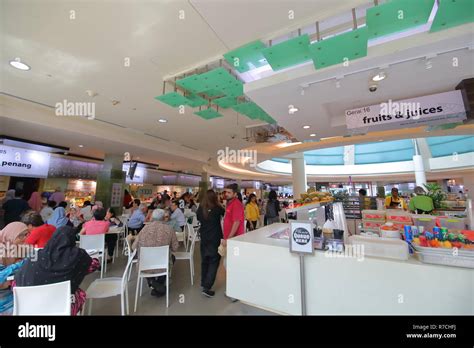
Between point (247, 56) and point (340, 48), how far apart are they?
3.37 feet

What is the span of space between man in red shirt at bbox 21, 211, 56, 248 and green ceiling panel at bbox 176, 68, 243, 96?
8.50 ft

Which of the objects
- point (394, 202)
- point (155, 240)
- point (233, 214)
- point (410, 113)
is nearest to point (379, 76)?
point (410, 113)

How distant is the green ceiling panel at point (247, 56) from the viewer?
231cm

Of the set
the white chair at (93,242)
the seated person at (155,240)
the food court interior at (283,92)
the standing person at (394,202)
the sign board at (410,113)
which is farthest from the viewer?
the standing person at (394,202)

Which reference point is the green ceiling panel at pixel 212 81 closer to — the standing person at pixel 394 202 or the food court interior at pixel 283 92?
the food court interior at pixel 283 92

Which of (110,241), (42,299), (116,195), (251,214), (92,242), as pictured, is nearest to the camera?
(42,299)

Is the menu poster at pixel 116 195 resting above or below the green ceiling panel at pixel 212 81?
below

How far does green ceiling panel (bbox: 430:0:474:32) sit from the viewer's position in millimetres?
1552

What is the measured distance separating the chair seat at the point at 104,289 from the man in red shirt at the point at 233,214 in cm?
139

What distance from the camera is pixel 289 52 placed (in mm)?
2227

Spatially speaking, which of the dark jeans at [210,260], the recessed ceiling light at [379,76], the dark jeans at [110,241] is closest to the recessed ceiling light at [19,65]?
the dark jeans at [110,241]

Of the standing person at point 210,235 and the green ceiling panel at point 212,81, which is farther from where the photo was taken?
the standing person at point 210,235

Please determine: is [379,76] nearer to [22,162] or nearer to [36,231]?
[36,231]

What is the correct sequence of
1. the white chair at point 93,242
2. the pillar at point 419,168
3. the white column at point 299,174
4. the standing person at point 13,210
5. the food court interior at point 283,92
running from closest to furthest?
the food court interior at point 283,92 → the white chair at point 93,242 → the standing person at point 13,210 → the white column at point 299,174 → the pillar at point 419,168
